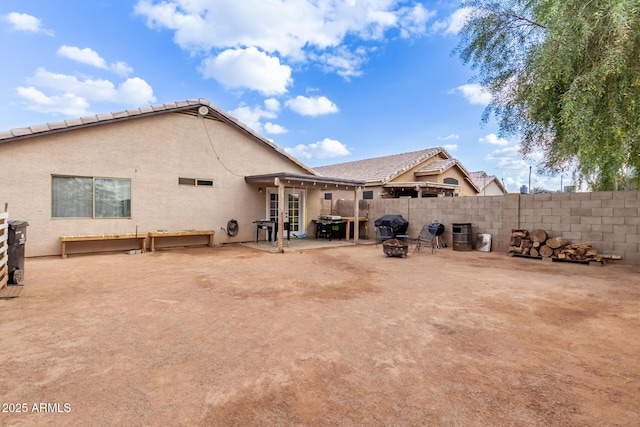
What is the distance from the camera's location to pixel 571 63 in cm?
506

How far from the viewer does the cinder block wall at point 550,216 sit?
7141 mm

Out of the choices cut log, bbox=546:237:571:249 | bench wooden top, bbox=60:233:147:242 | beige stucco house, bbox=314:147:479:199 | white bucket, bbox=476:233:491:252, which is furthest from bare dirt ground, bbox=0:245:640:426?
beige stucco house, bbox=314:147:479:199

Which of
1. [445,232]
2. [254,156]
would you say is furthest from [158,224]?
[445,232]

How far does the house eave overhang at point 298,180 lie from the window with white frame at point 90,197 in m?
3.77

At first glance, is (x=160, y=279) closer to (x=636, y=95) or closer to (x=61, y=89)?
(x=636, y=95)

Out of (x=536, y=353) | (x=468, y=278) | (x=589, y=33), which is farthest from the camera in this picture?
(x=468, y=278)

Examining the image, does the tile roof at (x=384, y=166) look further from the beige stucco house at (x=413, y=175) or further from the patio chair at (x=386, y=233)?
the patio chair at (x=386, y=233)

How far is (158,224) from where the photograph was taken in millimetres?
9211

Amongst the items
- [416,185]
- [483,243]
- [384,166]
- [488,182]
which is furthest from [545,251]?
[488,182]

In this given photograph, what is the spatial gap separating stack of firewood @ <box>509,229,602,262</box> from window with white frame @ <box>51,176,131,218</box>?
36.5 ft

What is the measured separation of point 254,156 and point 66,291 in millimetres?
7438

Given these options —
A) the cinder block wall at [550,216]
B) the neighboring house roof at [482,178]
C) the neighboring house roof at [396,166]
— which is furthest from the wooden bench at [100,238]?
the neighboring house roof at [482,178]

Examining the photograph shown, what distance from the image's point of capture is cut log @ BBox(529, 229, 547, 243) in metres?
8.12

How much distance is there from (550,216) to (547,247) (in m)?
0.96
